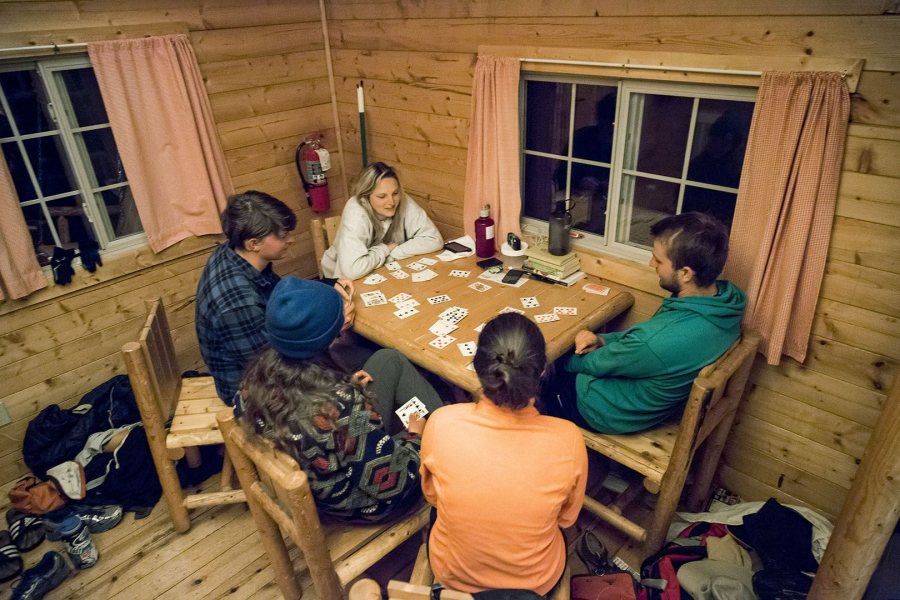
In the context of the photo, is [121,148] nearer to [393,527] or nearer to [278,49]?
[278,49]

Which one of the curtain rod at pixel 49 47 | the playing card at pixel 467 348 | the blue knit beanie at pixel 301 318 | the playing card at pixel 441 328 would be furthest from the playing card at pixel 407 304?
the curtain rod at pixel 49 47

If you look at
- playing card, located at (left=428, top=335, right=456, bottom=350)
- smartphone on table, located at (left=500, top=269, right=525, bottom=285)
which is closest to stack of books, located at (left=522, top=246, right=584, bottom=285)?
smartphone on table, located at (left=500, top=269, right=525, bottom=285)

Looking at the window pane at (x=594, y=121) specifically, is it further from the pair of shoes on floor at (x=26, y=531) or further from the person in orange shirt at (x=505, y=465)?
the pair of shoes on floor at (x=26, y=531)

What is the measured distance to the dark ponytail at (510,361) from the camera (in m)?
1.49

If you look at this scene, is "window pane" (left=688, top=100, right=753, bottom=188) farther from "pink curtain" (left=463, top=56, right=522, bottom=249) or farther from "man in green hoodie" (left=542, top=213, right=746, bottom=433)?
"pink curtain" (left=463, top=56, right=522, bottom=249)

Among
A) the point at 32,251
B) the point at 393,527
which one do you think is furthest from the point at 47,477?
the point at 393,527

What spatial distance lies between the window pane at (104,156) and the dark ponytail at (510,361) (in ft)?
9.29

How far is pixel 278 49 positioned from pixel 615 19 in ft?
7.61

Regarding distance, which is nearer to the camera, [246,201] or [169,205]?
[246,201]

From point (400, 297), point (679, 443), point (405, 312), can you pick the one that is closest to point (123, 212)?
point (400, 297)

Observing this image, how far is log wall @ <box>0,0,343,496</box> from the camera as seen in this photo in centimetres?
297

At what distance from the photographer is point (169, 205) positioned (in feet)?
11.3

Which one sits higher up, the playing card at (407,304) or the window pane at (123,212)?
the window pane at (123,212)

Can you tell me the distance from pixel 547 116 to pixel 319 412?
7.13 ft
